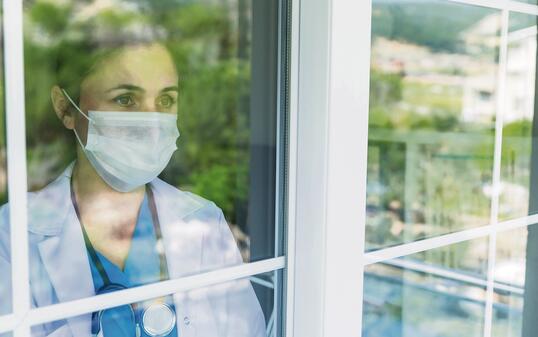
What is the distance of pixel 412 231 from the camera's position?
6.43 feet

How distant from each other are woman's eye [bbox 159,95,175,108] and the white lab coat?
17 cm

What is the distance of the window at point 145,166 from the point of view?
1.01 meters

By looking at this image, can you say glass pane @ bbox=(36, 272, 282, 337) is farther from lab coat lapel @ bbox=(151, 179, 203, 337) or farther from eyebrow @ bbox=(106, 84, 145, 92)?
eyebrow @ bbox=(106, 84, 145, 92)

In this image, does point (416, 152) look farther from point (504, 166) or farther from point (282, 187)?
point (282, 187)

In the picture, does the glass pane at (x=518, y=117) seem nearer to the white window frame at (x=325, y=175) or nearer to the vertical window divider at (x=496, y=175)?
the vertical window divider at (x=496, y=175)

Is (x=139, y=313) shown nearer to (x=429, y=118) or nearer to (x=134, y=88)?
(x=134, y=88)

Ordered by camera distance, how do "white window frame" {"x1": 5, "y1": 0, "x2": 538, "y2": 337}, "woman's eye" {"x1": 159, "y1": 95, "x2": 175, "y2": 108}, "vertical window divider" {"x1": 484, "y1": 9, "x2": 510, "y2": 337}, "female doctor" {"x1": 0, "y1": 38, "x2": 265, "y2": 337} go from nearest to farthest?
1. "female doctor" {"x1": 0, "y1": 38, "x2": 265, "y2": 337}
2. "woman's eye" {"x1": 159, "y1": 95, "x2": 175, "y2": 108}
3. "white window frame" {"x1": 5, "y1": 0, "x2": 538, "y2": 337}
4. "vertical window divider" {"x1": 484, "y1": 9, "x2": 510, "y2": 337}

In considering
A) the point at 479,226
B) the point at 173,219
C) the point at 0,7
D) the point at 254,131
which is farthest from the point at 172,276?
the point at 479,226

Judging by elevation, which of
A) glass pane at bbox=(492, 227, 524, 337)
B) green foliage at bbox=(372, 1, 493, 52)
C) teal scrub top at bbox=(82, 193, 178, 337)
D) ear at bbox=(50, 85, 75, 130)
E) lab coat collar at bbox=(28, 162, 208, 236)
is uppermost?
green foliage at bbox=(372, 1, 493, 52)

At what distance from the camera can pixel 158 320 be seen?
4.05 feet

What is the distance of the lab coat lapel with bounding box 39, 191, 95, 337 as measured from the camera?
3.51 ft

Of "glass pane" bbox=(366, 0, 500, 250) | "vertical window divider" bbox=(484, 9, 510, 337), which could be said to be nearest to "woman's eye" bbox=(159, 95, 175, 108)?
"glass pane" bbox=(366, 0, 500, 250)

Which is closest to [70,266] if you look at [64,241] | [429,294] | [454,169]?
[64,241]

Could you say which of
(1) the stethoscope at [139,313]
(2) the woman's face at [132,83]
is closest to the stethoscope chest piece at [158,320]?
(1) the stethoscope at [139,313]
